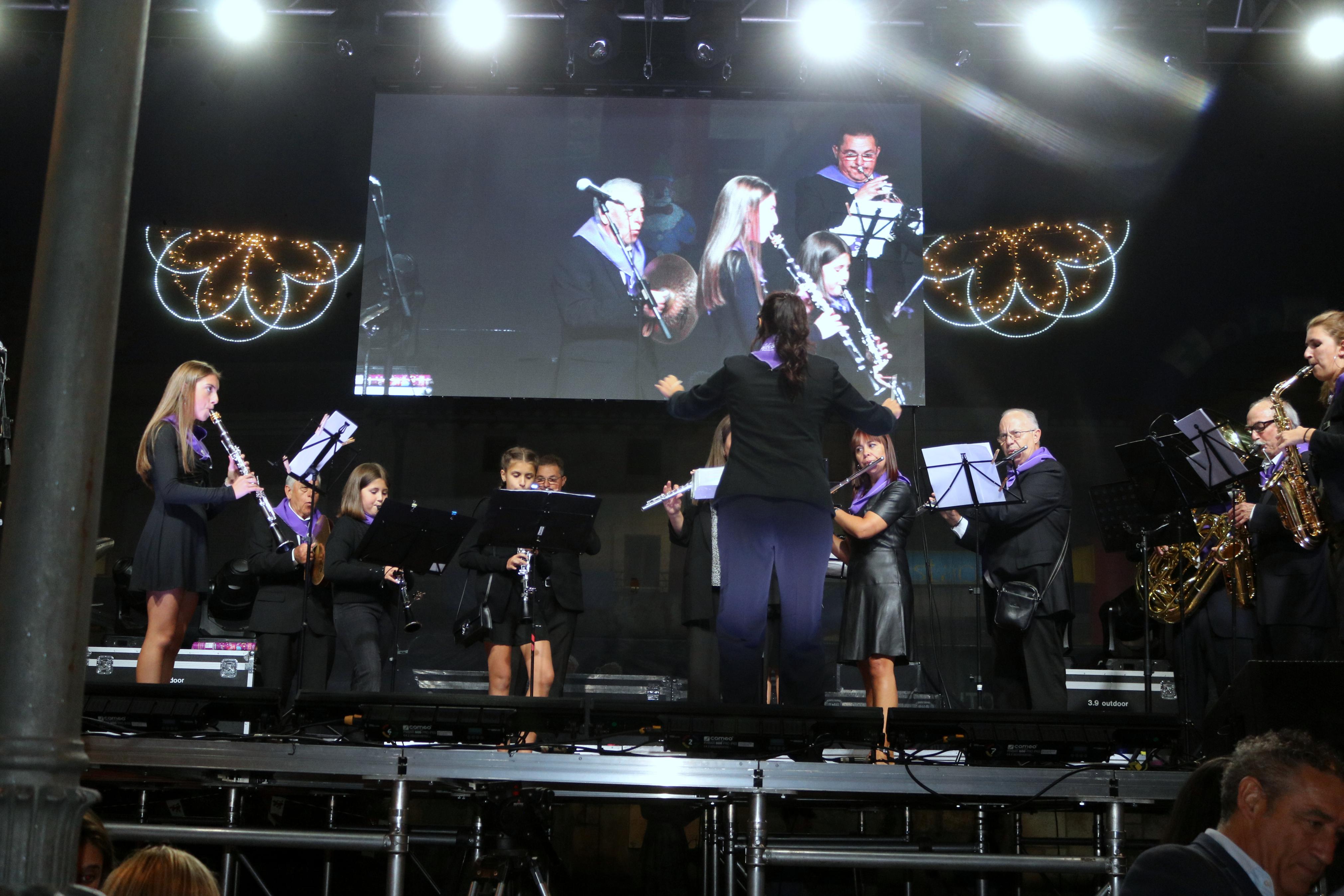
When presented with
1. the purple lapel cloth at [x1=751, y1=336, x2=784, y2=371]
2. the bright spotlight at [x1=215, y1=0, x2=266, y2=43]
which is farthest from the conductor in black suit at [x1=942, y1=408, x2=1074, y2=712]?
the bright spotlight at [x1=215, y1=0, x2=266, y2=43]

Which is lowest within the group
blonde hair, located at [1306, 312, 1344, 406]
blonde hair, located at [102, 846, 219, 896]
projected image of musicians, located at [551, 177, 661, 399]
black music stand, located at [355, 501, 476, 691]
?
blonde hair, located at [102, 846, 219, 896]

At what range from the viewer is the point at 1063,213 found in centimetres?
964

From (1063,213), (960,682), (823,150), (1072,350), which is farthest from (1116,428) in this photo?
(823,150)

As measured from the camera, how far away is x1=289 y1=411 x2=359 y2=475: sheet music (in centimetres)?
590

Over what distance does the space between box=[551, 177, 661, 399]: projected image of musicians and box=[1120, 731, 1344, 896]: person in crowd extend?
21.1ft

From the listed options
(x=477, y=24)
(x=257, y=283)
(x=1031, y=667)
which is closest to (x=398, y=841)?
(x=1031, y=667)

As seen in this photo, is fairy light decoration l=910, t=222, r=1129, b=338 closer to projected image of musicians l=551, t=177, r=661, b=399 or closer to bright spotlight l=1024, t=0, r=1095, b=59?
bright spotlight l=1024, t=0, r=1095, b=59

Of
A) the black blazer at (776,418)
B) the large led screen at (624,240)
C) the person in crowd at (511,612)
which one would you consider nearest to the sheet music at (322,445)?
the person in crowd at (511,612)

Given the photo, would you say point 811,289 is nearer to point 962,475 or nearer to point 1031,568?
point 962,475

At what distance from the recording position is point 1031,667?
5.92 meters

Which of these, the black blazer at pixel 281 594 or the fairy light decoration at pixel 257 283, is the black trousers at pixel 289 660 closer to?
the black blazer at pixel 281 594

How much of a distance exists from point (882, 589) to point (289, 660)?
127 inches

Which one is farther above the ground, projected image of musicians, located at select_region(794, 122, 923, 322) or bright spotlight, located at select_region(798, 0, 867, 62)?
bright spotlight, located at select_region(798, 0, 867, 62)

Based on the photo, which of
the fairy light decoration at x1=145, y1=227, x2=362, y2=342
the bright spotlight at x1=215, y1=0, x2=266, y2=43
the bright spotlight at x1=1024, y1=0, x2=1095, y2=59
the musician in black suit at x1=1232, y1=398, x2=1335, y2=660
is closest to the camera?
the musician in black suit at x1=1232, y1=398, x2=1335, y2=660
